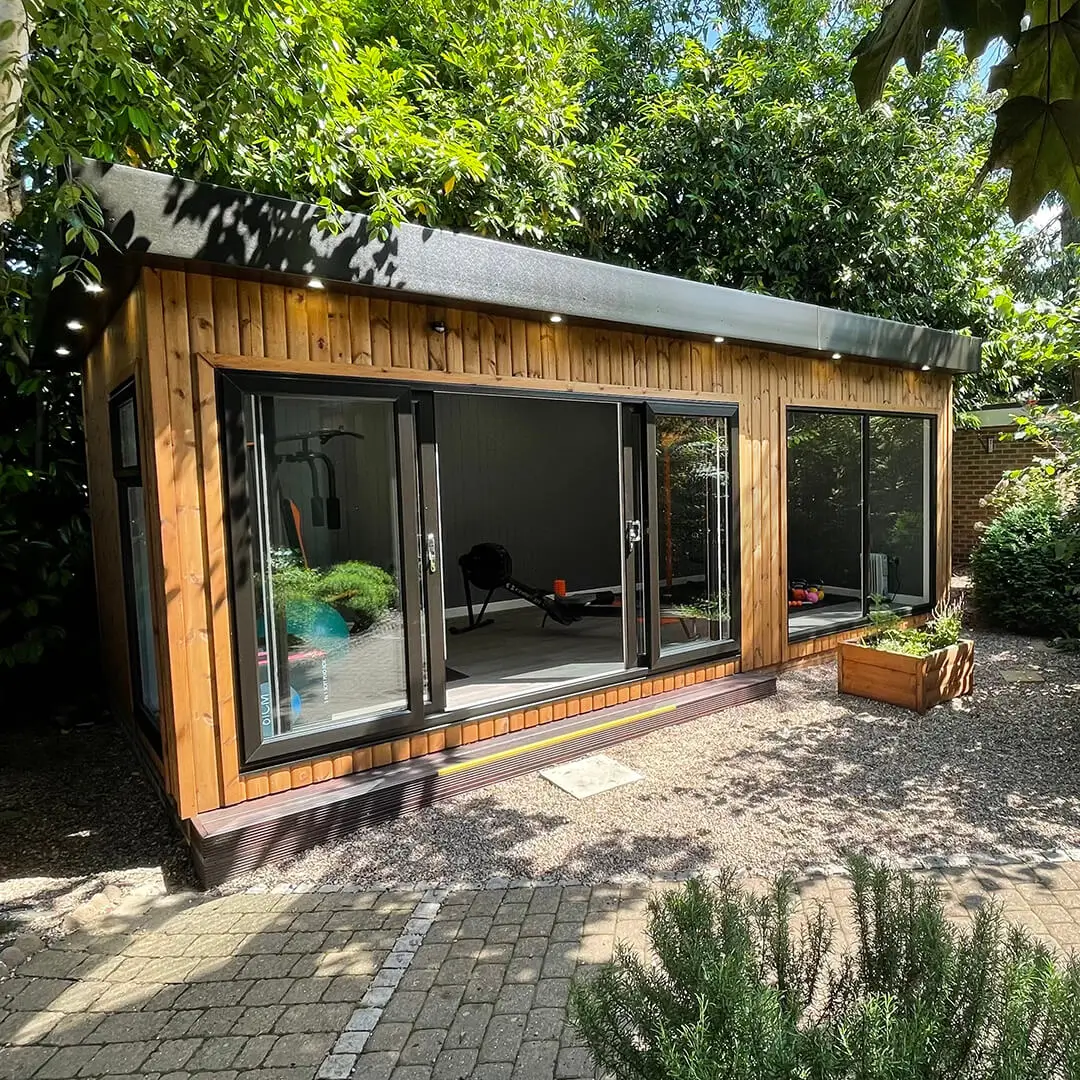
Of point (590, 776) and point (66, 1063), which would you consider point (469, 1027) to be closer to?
point (66, 1063)

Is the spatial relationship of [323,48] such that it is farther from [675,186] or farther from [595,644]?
[675,186]

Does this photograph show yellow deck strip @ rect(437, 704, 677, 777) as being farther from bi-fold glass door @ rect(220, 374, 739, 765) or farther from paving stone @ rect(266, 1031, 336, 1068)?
paving stone @ rect(266, 1031, 336, 1068)

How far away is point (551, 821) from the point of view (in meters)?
3.44

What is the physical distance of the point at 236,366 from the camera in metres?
3.20

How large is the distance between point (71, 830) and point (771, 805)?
11.4 ft

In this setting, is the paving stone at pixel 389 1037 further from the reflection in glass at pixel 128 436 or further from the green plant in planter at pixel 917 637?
the green plant in planter at pixel 917 637

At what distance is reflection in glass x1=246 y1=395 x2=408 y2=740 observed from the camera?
3.40 metres

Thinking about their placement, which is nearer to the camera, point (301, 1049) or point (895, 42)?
point (895, 42)

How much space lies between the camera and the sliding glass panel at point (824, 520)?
616 centimetres

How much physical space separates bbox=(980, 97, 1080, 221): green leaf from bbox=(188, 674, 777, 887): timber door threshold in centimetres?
327

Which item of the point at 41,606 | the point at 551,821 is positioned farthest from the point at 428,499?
the point at 41,606

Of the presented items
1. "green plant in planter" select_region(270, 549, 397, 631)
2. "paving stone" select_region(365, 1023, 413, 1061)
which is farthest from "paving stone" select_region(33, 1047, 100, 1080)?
"green plant in planter" select_region(270, 549, 397, 631)

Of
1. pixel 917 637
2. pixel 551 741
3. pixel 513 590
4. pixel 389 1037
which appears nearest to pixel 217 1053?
pixel 389 1037

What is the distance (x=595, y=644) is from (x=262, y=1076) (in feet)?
14.7
